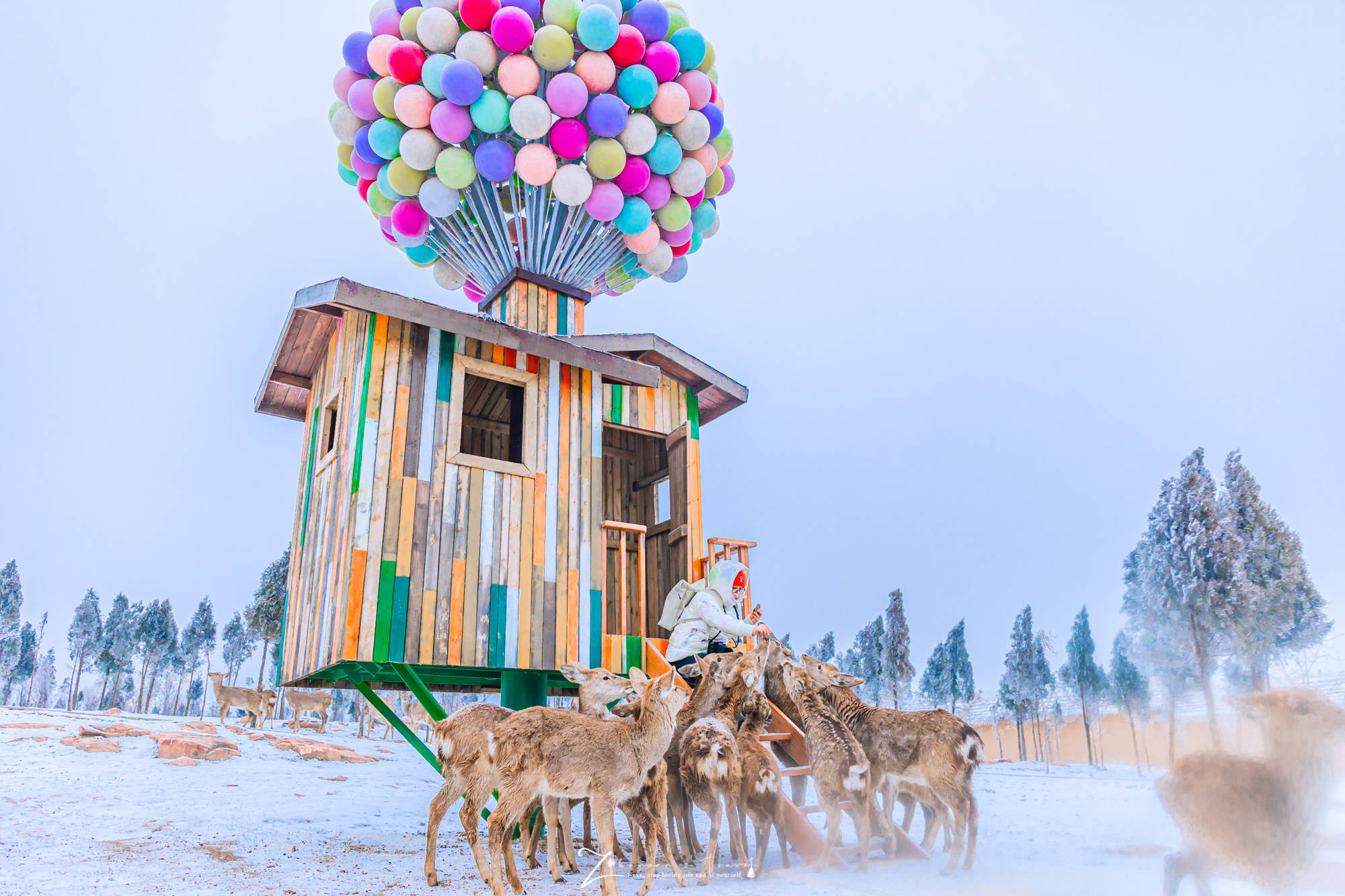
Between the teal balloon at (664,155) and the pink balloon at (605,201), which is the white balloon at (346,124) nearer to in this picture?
the pink balloon at (605,201)

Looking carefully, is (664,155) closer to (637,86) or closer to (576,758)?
(637,86)

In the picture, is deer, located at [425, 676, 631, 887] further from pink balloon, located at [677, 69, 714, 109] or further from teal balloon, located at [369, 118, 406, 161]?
pink balloon, located at [677, 69, 714, 109]

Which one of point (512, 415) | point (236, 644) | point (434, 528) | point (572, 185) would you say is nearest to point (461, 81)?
point (572, 185)

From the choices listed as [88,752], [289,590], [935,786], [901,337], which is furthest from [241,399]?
[935,786]

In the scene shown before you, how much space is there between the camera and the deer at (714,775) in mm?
5777

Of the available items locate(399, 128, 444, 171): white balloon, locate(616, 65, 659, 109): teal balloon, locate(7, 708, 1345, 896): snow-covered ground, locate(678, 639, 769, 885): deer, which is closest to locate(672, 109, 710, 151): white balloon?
locate(616, 65, 659, 109): teal balloon

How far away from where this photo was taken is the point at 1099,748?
225 cm

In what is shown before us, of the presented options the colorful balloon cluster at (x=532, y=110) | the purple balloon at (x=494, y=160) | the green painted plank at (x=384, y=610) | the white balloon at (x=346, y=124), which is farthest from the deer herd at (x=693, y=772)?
the white balloon at (x=346, y=124)

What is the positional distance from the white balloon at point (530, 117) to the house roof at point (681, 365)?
2.24m

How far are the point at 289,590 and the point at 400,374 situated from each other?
3.14 m

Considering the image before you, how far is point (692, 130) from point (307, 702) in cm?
1784

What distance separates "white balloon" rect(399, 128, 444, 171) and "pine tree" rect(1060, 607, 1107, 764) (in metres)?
8.08

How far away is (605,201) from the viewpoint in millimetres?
9344

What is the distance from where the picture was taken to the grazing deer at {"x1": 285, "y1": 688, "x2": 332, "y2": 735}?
65.9 ft
